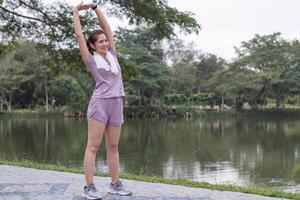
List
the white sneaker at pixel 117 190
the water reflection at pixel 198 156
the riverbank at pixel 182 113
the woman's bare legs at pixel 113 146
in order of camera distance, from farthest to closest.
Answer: the riverbank at pixel 182 113 → the water reflection at pixel 198 156 → the white sneaker at pixel 117 190 → the woman's bare legs at pixel 113 146

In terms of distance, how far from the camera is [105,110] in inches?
134

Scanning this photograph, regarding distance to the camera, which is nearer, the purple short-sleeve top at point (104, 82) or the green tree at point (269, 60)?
the purple short-sleeve top at point (104, 82)

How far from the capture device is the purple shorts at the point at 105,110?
11.1 feet

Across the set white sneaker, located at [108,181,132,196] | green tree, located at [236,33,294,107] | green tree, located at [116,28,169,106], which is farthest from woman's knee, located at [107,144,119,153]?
green tree, located at [236,33,294,107]

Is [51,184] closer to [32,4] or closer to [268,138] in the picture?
[32,4]

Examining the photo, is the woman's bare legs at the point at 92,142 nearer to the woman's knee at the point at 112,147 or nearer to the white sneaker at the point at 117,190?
the woman's knee at the point at 112,147

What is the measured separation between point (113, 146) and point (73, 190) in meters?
0.73

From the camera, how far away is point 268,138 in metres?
20.7

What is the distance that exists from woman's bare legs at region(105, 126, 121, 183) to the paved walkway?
0.20 metres

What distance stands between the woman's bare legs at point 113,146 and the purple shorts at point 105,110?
0.06 metres

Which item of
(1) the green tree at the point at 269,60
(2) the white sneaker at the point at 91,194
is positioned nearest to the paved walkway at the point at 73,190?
(2) the white sneaker at the point at 91,194

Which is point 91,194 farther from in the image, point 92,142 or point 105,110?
point 105,110

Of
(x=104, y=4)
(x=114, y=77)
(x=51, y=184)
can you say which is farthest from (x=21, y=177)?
(x=104, y=4)

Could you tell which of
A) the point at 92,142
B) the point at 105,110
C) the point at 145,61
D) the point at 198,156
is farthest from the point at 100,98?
the point at 145,61
